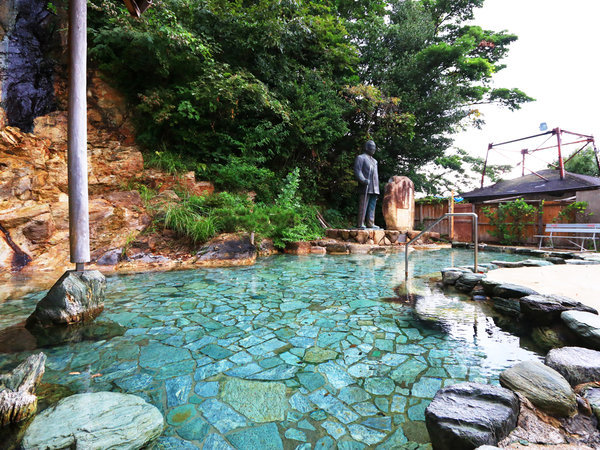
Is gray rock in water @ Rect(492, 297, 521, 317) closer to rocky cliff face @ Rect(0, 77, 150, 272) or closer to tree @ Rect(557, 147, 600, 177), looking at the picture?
rocky cliff face @ Rect(0, 77, 150, 272)

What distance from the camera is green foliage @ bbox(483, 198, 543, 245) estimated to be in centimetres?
879

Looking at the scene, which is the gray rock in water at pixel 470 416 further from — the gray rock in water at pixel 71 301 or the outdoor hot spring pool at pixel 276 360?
the gray rock in water at pixel 71 301

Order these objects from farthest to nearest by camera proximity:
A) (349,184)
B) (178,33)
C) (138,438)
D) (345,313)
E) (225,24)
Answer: (349,184)
(225,24)
(178,33)
(345,313)
(138,438)

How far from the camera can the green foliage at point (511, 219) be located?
28.8 feet

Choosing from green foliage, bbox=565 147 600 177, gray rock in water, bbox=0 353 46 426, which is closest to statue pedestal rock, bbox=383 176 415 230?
gray rock in water, bbox=0 353 46 426

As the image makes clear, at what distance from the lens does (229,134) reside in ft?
29.6

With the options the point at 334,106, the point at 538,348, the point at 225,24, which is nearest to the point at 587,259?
the point at 538,348

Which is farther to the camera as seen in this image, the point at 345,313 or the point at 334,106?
the point at 334,106

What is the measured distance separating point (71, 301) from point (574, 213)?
11591mm

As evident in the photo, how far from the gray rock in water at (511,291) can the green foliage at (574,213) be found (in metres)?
7.51

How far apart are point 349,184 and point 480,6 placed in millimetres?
10953

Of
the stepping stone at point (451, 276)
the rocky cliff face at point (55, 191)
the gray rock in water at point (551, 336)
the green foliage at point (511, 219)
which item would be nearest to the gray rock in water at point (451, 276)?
the stepping stone at point (451, 276)

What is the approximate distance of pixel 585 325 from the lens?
71.1 inches

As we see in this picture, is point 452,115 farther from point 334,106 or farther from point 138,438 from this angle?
point 138,438
